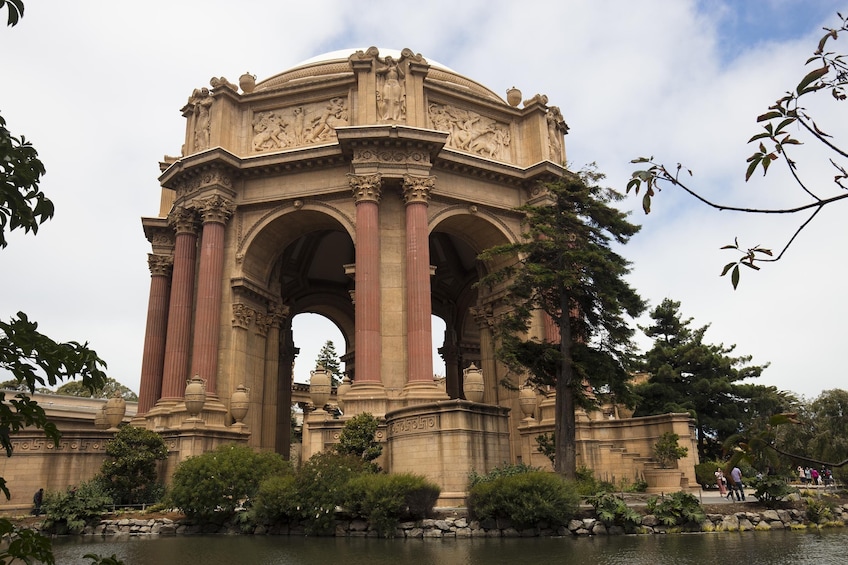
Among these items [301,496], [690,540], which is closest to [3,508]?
[301,496]

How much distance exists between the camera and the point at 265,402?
31328mm

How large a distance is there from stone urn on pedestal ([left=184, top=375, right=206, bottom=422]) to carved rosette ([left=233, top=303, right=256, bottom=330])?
4132 millimetres

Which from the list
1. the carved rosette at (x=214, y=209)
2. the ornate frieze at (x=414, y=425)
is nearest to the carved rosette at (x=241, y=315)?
the carved rosette at (x=214, y=209)

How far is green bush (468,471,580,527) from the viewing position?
14.4m

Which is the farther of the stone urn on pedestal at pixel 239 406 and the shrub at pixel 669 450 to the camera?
the stone urn on pedestal at pixel 239 406

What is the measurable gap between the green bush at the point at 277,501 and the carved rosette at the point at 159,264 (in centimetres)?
1903

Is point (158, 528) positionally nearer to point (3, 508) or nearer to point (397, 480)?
point (3, 508)

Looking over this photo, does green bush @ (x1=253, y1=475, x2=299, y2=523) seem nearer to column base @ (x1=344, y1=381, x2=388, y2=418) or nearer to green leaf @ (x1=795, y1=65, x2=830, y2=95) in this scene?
column base @ (x1=344, y1=381, x2=388, y2=418)

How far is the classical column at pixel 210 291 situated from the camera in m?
26.7

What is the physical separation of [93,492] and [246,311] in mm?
10638

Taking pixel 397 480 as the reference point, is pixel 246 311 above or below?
above

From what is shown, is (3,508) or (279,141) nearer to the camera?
(3,508)

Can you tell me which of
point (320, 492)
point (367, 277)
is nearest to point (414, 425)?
point (320, 492)

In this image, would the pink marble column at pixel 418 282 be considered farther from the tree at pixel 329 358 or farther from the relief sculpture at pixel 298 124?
the tree at pixel 329 358
